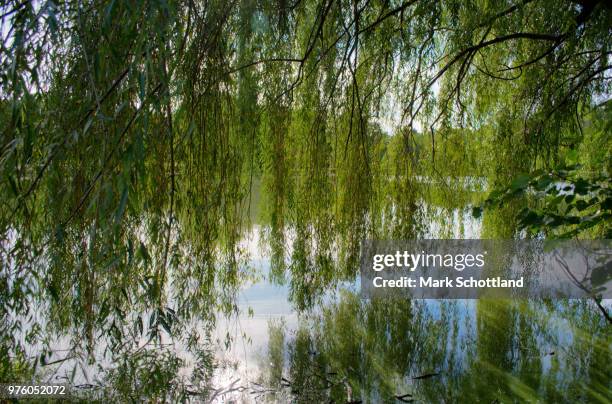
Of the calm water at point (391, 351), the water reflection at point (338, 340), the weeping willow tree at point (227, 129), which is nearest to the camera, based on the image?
the weeping willow tree at point (227, 129)

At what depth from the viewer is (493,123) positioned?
3.57 m

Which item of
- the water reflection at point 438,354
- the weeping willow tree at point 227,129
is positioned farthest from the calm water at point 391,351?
the weeping willow tree at point 227,129

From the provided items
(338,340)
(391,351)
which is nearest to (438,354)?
(391,351)

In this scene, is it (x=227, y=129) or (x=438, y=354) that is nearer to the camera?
(x=227, y=129)

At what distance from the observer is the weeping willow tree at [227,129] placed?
127 centimetres

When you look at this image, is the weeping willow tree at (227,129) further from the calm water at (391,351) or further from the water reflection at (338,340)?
the calm water at (391,351)

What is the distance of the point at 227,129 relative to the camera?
5.72 ft

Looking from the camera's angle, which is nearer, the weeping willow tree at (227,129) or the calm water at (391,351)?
the weeping willow tree at (227,129)

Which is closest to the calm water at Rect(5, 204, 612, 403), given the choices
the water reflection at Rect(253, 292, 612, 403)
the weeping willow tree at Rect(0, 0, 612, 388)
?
the water reflection at Rect(253, 292, 612, 403)

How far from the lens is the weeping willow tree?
1.27 meters

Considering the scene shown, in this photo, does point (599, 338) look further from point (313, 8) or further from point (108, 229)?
point (108, 229)

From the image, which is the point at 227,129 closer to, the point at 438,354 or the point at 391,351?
the point at 391,351

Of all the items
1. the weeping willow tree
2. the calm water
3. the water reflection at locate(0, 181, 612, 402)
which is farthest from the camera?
the calm water

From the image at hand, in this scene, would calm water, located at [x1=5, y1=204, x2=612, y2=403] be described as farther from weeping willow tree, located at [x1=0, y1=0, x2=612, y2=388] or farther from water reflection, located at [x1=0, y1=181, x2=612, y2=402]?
weeping willow tree, located at [x1=0, y1=0, x2=612, y2=388]
